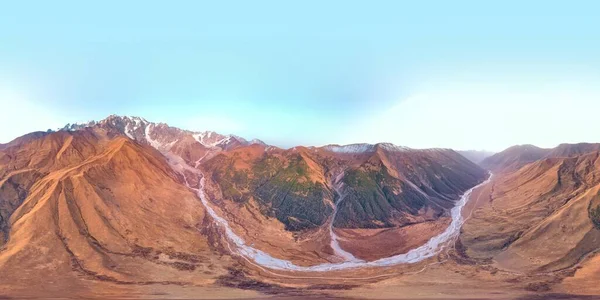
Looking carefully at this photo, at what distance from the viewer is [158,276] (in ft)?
543

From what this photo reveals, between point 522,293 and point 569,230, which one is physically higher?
point 569,230

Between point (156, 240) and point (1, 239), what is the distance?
180 feet

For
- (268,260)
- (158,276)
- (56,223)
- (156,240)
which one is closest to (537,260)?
(268,260)

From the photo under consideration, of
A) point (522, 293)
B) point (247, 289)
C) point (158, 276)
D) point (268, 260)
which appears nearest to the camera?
point (522, 293)

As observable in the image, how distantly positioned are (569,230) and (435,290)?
71257mm

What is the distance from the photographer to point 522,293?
138m

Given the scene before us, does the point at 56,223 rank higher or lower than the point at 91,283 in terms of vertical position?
higher

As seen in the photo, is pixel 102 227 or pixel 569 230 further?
pixel 102 227

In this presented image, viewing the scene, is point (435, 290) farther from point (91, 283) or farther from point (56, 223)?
point (56, 223)

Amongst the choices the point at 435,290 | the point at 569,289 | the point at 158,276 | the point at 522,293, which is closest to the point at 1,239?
the point at 158,276

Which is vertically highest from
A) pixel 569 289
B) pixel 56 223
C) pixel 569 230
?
pixel 56 223

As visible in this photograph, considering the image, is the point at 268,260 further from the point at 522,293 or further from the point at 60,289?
the point at 522,293

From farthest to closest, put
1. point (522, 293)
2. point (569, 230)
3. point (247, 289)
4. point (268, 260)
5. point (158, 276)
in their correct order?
point (268, 260) → point (569, 230) → point (158, 276) → point (247, 289) → point (522, 293)

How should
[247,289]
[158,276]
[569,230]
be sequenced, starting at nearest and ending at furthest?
1. [247,289]
2. [158,276]
3. [569,230]
